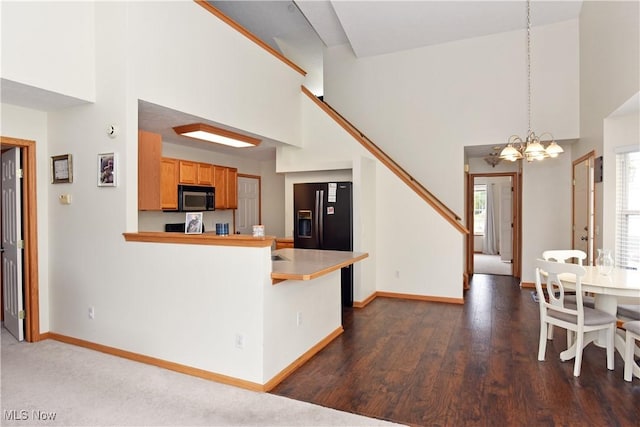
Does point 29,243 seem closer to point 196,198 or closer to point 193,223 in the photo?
point 193,223

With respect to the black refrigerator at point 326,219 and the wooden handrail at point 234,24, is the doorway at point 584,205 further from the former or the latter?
the wooden handrail at point 234,24

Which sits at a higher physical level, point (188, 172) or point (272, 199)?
point (188, 172)

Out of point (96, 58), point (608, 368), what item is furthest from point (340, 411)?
point (96, 58)

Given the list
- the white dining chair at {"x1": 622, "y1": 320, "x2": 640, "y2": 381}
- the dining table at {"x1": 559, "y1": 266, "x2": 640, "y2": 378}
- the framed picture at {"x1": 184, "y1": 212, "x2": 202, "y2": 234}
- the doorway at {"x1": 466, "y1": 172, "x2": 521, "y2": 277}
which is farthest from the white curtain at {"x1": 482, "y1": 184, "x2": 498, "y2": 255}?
the framed picture at {"x1": 184, "y1": 212, "x2": 202, "y2": 234}

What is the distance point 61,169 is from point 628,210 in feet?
20.2

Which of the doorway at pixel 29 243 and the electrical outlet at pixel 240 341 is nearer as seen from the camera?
the electrical outlet at pixel 240 341

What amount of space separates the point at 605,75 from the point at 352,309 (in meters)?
4.17

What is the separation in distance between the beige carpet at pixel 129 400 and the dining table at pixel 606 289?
78.4 inches

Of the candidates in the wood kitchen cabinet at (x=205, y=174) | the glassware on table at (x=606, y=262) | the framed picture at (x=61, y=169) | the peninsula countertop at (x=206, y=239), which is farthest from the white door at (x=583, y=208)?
the framed picture at (x=61, y=169)

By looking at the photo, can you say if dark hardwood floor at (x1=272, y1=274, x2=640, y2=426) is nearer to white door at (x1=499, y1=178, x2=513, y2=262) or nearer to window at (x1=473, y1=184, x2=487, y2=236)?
white door at (x1=499, y1=178, x2=513, y2=262)

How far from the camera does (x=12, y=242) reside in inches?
144

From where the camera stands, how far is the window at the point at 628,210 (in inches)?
156

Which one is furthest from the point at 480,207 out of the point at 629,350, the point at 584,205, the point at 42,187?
the point at 42,187

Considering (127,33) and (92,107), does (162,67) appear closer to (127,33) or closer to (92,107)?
(127,33)
